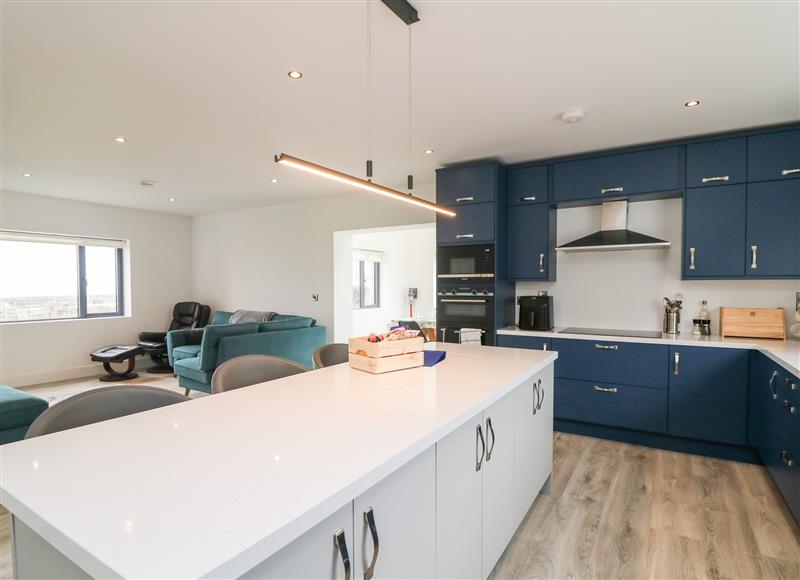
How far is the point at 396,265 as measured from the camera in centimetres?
917

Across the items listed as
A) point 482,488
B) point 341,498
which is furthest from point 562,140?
point 341,498

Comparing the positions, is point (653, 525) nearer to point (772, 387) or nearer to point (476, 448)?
point (772, 387)

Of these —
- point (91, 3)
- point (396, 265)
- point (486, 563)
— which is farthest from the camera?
point (396, 265)

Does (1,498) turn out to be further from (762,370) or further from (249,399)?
(762,370)

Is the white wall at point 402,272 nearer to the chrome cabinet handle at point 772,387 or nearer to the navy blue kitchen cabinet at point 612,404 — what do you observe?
the navy blue kitchen cabinet at point 612,404

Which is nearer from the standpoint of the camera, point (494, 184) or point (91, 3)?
point (91, 3)

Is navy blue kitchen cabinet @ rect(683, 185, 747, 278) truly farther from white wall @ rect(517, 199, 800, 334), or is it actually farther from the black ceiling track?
the black ceiling track

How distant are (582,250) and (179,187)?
466cm

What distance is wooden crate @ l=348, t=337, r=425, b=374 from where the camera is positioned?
1.92 m

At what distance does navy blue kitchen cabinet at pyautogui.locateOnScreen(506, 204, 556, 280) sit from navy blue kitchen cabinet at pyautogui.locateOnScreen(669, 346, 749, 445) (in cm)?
127

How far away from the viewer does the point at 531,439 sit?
2.20m

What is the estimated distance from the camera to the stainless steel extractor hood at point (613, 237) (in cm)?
358

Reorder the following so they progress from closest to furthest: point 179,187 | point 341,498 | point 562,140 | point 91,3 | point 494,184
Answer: point 341,498
point 91,3
point 562,140
point 494,184
point 179,187

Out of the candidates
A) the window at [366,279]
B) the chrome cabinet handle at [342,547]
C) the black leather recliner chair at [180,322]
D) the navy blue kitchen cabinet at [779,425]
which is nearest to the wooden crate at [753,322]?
the navy blue kitchen cabinet at [779,425]
